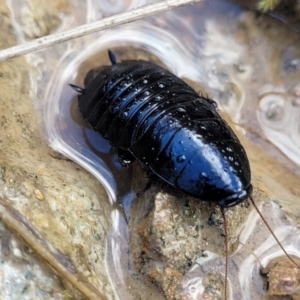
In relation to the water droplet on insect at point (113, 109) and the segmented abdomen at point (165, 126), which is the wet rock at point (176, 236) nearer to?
the segmented abdomen at point (165, 126)

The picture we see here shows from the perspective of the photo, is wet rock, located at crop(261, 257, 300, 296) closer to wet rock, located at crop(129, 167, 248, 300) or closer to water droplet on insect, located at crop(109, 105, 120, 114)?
wet rock, located at crop(129, 167, 248, 300)

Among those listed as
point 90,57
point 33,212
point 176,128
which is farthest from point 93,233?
point 90,57

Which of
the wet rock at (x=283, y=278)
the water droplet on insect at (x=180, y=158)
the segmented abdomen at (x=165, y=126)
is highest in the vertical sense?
the segmented abdomen at (x=165, y=126)

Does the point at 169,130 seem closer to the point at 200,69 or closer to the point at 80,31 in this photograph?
the point at 80,31

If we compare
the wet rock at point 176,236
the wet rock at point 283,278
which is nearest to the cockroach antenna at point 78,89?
the wet rock at point 176,236

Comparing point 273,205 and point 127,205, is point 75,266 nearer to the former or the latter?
point 127,205

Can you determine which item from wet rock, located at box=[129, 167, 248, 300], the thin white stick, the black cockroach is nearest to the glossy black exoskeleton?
the black cockroach
